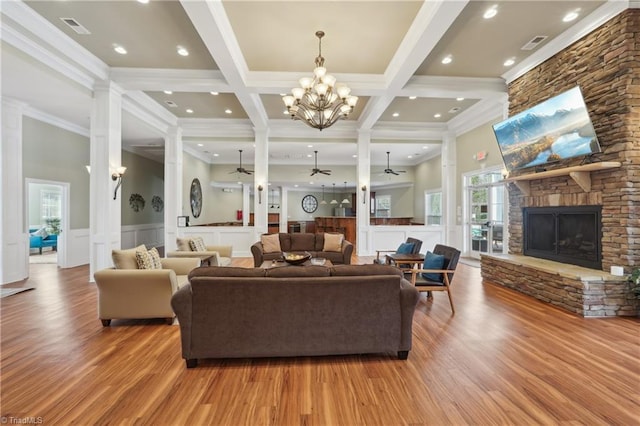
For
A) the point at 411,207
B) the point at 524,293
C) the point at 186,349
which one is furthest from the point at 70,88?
the point at 411,207

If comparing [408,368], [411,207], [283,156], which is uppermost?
[283,156]

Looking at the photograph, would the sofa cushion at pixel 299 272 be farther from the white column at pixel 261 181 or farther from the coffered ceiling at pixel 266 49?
the white column at pixel 261 181

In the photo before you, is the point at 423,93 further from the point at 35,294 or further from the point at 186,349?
the point at 35,294

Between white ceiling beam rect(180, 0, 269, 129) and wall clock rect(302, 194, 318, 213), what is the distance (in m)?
11.5

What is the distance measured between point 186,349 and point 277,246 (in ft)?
12.8

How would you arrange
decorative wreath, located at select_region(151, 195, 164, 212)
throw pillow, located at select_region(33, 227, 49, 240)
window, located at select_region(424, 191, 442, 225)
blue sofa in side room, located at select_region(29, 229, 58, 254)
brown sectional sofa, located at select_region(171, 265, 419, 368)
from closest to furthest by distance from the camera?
brown sectional sofa, located at select_region(171, 265, 419, 368), blue sofa in side room, located at select_region(29, 229, 58, 254), throw pillow, located at select_region(33, 227, 49, 240), window, located at select_region(424, 191, 442, 225), decorative wreath, located at select_region(151, 195, 164, 212)

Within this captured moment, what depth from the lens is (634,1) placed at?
3.64 metres

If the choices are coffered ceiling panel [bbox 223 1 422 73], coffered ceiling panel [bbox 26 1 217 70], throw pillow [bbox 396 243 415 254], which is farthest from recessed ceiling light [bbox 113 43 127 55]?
throw pillow [bbox 396 243 415 254]

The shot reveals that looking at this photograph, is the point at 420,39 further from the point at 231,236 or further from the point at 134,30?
the point at 231,236

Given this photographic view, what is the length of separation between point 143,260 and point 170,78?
3.45 m

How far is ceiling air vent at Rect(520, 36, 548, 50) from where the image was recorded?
4371 millimetres

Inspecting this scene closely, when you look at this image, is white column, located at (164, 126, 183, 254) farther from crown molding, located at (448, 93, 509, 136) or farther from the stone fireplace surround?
the stone fireplace surround

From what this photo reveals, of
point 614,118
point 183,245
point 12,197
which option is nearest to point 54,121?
point 12,197

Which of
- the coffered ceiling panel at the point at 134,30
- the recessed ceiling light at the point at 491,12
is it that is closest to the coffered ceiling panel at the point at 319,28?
the coffered ceiling panel at the point at 134,30
